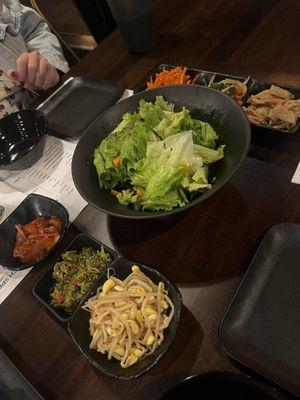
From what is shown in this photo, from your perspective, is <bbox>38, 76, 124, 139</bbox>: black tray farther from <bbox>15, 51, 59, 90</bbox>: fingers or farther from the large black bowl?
the large black bowl

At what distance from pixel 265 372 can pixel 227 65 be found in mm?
1445

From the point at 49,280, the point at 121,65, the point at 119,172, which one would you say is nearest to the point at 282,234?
the point at 119,172

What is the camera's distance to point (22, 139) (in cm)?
183

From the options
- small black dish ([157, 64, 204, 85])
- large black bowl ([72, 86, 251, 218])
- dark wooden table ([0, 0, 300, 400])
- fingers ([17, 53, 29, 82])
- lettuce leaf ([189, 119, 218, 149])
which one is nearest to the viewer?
dark wooden table ([0, 0, 300, 400])

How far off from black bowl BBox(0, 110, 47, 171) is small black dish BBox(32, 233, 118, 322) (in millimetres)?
649

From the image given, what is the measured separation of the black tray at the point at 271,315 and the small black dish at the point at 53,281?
451mm

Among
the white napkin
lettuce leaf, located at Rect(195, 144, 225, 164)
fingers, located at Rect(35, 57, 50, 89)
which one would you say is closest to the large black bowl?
lettuce leaf, located at Rect(195, 144, 225, 164)

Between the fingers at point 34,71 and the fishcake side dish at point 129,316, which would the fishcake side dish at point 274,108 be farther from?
the fingers at point 34,71

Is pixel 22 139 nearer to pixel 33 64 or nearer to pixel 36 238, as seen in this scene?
pixel 33 64

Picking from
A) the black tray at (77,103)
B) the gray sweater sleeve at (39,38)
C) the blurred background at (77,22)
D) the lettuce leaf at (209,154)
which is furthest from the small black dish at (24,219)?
the blurred background at (77,22)

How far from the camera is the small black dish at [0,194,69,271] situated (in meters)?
1.28

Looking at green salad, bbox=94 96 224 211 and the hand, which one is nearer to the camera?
green salad, bbox=94 96 224 211

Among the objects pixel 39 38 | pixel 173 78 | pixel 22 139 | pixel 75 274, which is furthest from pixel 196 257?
pixel 39 38

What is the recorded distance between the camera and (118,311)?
1.01 metres
